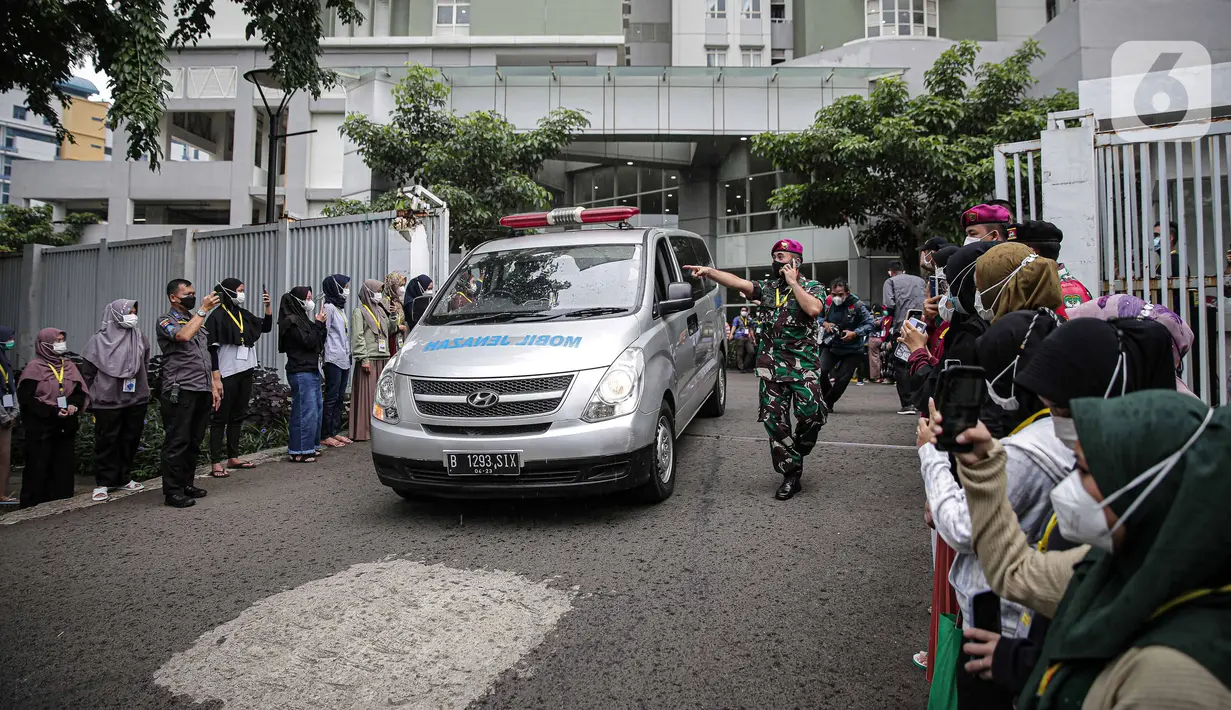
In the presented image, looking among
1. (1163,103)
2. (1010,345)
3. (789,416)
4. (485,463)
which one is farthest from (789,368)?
(1163,103)

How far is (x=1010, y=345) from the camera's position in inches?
97.1

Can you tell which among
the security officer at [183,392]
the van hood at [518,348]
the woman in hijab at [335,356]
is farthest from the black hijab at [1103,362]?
the woman in hijab at [335,356]

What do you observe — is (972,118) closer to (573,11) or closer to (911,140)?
(911,140)

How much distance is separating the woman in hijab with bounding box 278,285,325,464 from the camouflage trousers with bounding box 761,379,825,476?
Result: 4.34 metres

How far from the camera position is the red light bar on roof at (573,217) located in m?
6.87

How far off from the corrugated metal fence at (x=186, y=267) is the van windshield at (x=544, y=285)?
380 centimetres

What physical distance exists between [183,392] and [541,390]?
311cm

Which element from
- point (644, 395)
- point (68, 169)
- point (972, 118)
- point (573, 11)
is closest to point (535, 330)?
point (644, 395)

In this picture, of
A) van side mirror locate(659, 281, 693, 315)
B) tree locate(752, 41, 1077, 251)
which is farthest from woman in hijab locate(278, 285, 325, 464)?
tree locate(752, 41, 1077, 251)

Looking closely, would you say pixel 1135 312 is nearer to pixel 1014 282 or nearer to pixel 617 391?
pixel 1014 282

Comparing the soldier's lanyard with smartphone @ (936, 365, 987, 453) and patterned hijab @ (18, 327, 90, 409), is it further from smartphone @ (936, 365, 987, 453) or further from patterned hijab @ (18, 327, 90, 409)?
smartphone @ (936, 365, 987, 453)

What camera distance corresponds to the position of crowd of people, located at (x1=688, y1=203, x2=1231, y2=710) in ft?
3.89

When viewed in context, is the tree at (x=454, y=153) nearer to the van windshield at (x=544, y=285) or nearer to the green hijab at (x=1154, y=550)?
the van windshield at (x=544, y=285)

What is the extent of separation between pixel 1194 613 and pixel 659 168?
90.3ft
